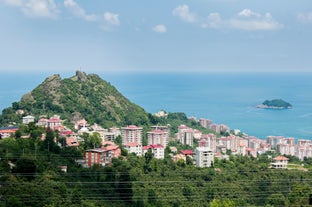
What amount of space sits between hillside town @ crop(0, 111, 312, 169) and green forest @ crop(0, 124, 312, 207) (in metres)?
0.41

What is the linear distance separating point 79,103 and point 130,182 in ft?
26.5

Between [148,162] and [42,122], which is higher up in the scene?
[42,122]

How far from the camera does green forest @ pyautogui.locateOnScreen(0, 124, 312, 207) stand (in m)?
6.53

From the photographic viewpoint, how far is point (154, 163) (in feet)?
33.9

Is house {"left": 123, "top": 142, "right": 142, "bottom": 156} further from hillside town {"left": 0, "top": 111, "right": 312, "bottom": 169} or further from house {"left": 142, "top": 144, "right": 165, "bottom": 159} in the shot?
house {"left": 142, "top": 144, "right": 165, "bottom": 159}

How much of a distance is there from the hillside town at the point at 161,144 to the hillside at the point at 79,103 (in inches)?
29.6

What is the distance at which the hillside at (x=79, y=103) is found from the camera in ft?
50.5

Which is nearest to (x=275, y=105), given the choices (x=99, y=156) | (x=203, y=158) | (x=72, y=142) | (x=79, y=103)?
(x=79, y=103)

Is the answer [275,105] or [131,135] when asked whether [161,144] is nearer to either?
[131,135]

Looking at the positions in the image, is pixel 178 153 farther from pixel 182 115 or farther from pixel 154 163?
pixel 182 115

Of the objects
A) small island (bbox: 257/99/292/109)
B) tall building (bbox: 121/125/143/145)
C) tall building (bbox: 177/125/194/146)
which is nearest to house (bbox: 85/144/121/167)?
tall building (bbox: 121/125/143/145)

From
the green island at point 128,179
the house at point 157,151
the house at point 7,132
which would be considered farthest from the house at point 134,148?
the house at point 7,132

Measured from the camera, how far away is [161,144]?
1409 cm

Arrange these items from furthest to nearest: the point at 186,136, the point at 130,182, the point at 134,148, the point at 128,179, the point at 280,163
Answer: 1. the point at 186,136
2. the point at 134,148
3. the point at 280,163
4. the point at 128,179
5. the point at 130,182
